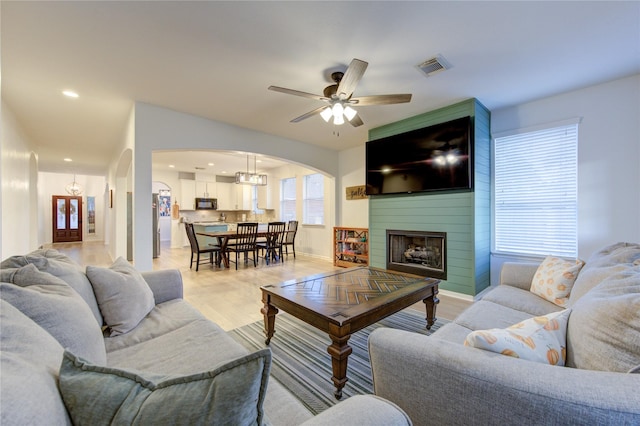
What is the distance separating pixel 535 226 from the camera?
140 inches

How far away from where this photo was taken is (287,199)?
837 cm

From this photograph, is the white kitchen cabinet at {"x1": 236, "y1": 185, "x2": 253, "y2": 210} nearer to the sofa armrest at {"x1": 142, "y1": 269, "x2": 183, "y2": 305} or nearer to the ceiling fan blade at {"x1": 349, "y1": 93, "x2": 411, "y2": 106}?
the ceiling fan blade at {"x1": 349, "y1": 93, "x2": 411, "y2": 106}

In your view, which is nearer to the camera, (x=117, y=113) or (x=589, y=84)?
(x=589, y=84)

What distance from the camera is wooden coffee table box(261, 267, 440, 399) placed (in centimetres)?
174

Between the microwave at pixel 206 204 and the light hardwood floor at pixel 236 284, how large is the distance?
219 cm

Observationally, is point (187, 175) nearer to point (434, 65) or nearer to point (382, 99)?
point (382, 99)

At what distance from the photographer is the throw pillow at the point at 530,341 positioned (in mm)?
976

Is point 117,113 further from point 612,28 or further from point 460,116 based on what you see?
point 612,28

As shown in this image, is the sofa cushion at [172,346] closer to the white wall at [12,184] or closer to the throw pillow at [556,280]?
the throw pillow at [556,280]

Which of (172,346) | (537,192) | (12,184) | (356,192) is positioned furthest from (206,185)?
(537,192)

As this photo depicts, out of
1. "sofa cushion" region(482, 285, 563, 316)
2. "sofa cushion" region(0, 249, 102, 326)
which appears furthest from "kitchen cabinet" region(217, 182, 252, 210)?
"sofa cushion" region(482, 285, 563, 316)

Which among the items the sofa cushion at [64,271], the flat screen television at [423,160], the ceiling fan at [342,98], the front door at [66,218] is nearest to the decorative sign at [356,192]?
the flat screen television at [423,160]

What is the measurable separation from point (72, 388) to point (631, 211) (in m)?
4.70

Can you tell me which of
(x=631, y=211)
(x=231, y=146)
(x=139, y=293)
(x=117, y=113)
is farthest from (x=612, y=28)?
(x=117, y=113)
